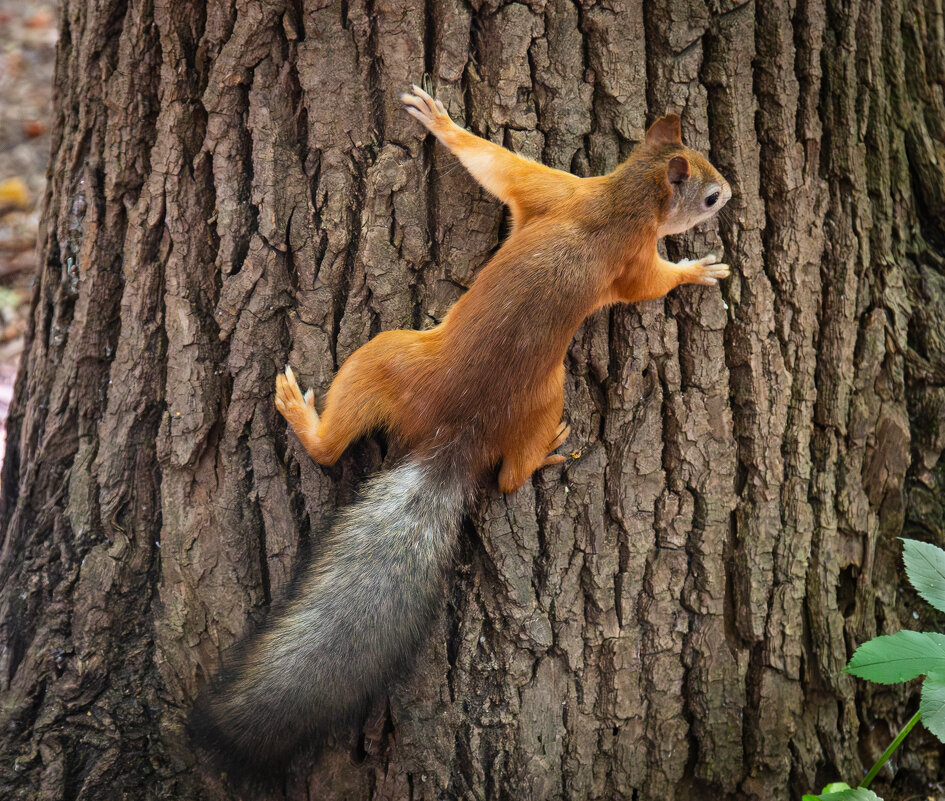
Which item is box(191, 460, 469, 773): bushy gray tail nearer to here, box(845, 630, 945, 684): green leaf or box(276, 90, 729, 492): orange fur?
box(276, 90, 729, 492): orange fur

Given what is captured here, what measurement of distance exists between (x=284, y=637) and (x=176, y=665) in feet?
1.59

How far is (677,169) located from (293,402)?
1.33 meters

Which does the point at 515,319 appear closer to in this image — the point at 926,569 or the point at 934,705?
the point at 926,569

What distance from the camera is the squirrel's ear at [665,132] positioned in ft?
7.41

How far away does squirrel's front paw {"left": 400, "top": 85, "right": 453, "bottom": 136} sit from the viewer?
87.3 inches

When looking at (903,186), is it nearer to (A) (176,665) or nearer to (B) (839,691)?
(B) (839,691)

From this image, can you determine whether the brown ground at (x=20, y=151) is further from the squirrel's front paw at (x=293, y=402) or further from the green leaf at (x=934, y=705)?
the green leaf at (x=934, y=705)

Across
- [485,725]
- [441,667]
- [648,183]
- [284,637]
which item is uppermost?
[648,183]

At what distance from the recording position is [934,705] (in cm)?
199

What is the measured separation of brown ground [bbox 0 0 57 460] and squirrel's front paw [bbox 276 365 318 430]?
2936 millimetres

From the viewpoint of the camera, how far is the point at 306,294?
7.70 feet

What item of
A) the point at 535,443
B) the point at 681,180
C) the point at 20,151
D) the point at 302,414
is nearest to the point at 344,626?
the point at 302,414

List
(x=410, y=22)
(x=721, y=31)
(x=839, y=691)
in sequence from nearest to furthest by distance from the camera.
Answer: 1. (x=410, y=22)
2. (x=721, y=31)
3. (x=839, y=691)

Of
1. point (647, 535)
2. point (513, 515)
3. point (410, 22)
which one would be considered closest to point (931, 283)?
point (647, 535)
